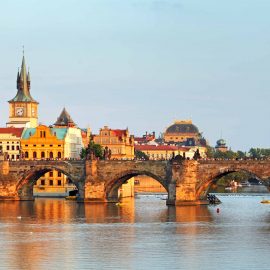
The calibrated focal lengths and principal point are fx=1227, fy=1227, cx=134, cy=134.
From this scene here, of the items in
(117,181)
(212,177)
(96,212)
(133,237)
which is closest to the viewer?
(133,237)

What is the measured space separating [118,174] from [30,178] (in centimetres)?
1522

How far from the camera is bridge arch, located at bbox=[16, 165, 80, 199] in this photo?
168m

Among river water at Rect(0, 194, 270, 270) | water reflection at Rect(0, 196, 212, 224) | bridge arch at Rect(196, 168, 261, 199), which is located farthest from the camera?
bridge arch at Rect(196, 168, 261, 199)

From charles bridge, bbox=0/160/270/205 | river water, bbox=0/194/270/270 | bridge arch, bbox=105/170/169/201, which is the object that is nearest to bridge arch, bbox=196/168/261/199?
charles bridge, bbox=0/160/270/205

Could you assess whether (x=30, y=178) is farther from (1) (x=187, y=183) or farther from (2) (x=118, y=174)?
(1) (x=187, y=183)

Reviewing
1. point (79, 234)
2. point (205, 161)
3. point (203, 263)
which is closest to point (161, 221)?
point (79, 234)

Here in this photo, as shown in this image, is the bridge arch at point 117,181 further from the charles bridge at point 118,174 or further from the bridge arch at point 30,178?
the bridge arch at point 30,178

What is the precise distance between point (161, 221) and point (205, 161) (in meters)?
28.9

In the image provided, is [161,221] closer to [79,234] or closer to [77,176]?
[79,234]

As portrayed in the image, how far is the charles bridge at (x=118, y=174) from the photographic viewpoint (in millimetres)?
155125

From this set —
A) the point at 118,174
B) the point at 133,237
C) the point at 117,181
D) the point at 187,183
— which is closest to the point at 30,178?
the point at 117,181

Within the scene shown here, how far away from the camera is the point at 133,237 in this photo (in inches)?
4284

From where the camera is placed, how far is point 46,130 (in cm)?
19962

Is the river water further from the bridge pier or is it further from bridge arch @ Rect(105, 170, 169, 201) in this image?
bridge arch @ Rect(105, 170, 169, 201)
